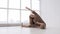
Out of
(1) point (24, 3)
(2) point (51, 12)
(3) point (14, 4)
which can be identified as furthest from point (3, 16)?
(2) point (51, 12)

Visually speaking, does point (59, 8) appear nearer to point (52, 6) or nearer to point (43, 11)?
point (52, 6)

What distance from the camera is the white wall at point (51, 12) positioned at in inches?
84.4

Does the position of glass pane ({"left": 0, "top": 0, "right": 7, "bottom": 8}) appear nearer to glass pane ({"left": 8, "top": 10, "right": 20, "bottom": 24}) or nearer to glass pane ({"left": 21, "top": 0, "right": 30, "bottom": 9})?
glass pane ({"left": 8, "top": 10, "right": 20, "bottom": 24})

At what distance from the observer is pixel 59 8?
Result: 207 centimetres

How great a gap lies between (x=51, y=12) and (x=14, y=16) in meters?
0.81

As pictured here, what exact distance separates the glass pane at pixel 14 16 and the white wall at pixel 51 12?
0.63m

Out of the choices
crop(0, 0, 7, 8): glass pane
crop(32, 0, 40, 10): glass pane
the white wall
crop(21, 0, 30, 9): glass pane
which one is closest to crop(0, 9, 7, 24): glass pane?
crop(0, 0, 7, 8): glass pane

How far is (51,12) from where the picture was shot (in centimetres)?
238

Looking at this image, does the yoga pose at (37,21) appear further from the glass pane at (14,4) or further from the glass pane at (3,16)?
the glass pane at (14,4)

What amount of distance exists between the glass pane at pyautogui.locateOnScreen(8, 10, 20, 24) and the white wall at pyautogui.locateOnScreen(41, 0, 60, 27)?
0.63m

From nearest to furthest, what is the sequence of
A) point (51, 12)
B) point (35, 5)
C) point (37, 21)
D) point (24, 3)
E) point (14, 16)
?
point (37, 21) → point (51, 12) → point (14, 16) → point (24, 3) → point (35, 5)

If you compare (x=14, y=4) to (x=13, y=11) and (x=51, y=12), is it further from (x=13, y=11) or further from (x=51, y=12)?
(x=51, y=12)

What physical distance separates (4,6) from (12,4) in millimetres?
183

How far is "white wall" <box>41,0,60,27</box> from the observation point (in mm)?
2143
